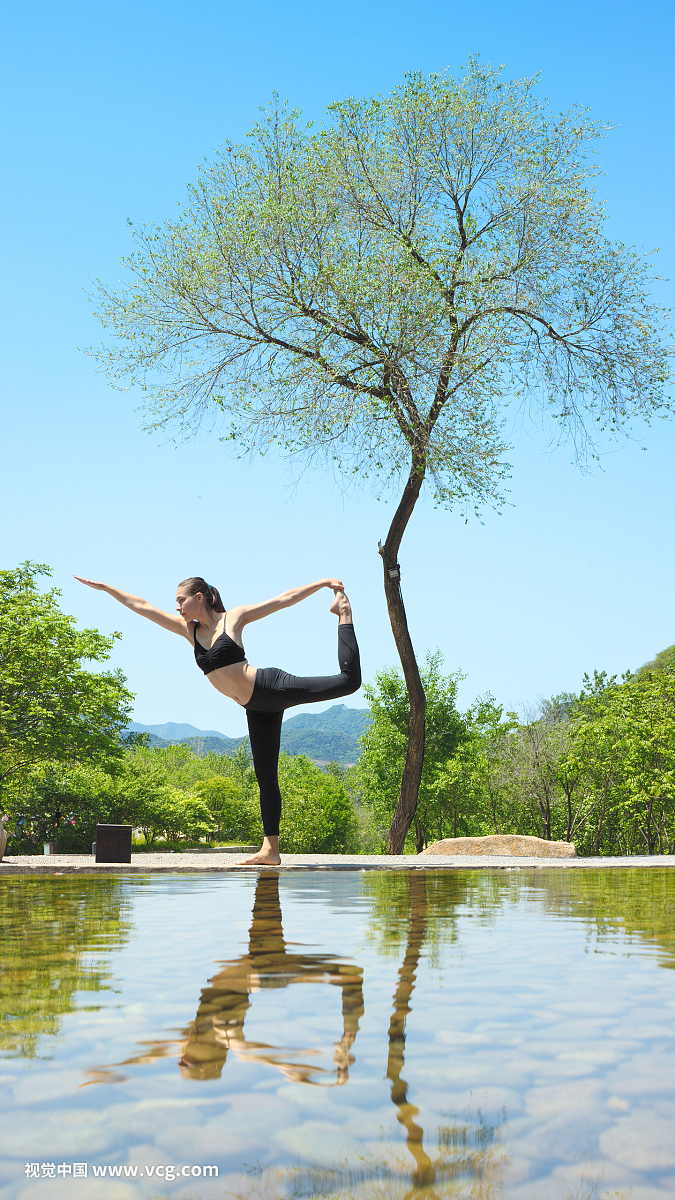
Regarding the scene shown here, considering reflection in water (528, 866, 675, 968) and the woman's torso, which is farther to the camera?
the woman's torso

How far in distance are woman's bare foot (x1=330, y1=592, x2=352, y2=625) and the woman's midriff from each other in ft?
2.83

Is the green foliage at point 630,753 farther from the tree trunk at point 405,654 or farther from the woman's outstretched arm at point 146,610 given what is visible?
the woman's outstretched arm at point 146,610

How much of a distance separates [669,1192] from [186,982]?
5.06ft

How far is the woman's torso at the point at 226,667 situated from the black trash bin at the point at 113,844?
27.5 ft

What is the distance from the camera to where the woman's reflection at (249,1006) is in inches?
61.9

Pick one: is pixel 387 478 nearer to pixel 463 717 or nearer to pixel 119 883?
pixel 119 883

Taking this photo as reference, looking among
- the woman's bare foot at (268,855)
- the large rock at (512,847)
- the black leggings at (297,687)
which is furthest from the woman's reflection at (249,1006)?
the large rock at (512,847)

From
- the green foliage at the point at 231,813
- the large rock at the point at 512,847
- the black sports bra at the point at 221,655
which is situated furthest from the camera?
the green foliage at the point at 231,813

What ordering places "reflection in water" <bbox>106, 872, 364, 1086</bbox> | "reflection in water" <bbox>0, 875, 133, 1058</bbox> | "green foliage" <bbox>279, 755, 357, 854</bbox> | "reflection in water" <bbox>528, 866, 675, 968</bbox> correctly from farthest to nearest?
"green foliage" <bbox>279, 755, 357, 854</bbox> → "reflection in water" <bbox>528, 866, 675, 968</bbox> → "reflection in water" <bbox>0, 875, 133, 1058</bbox> → "reflection in water" <bbox>106, 872, 364, 1086</bbox>

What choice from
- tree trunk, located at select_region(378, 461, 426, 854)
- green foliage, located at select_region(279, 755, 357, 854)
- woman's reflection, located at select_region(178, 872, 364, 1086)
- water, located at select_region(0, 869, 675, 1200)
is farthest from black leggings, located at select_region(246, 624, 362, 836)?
green foliage, located at select_region(279, 755, 357, 854)

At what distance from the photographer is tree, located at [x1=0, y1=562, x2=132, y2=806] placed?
21906mm

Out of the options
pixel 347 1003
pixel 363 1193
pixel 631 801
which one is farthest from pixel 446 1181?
pixel 631 801

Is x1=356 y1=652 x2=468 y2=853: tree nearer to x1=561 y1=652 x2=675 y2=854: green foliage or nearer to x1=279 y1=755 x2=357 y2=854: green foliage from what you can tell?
→ x1=561 y1=652 x2=675 y2=854: green foliage

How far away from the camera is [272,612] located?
710cm
